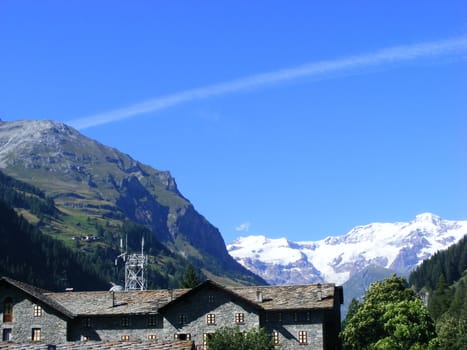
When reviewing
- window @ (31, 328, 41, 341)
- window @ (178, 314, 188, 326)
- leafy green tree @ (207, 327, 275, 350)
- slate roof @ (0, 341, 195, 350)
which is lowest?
slate roof @ (0, 341, 195, 350)

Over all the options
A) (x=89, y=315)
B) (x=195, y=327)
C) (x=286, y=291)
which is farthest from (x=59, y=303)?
(x=286, y=291)

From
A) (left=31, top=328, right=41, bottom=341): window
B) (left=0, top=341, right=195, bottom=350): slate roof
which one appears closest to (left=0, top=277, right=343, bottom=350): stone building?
(left=31, top=328, right=41, bottom=341): window

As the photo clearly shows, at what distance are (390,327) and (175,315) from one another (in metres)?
22.7

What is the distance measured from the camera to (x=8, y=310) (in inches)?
3519

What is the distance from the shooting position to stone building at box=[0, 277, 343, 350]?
85.3 m

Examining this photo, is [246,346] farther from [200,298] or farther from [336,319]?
[336,319]

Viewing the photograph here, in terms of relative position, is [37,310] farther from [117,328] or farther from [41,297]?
[117,328]

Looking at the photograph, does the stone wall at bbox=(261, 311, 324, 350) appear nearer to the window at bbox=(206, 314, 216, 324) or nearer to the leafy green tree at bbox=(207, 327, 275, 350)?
the window at bbox=(206, 314, 216, 324)

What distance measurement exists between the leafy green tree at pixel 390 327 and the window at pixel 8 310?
36224 millimetres

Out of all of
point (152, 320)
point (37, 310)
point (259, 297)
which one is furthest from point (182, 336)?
point (37, 310)

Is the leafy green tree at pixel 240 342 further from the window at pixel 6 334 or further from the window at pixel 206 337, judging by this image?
the window at pixel 6 334

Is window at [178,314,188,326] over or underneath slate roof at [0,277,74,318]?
underneath

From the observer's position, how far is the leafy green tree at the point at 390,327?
86.0 meters

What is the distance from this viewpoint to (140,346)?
33406mm
